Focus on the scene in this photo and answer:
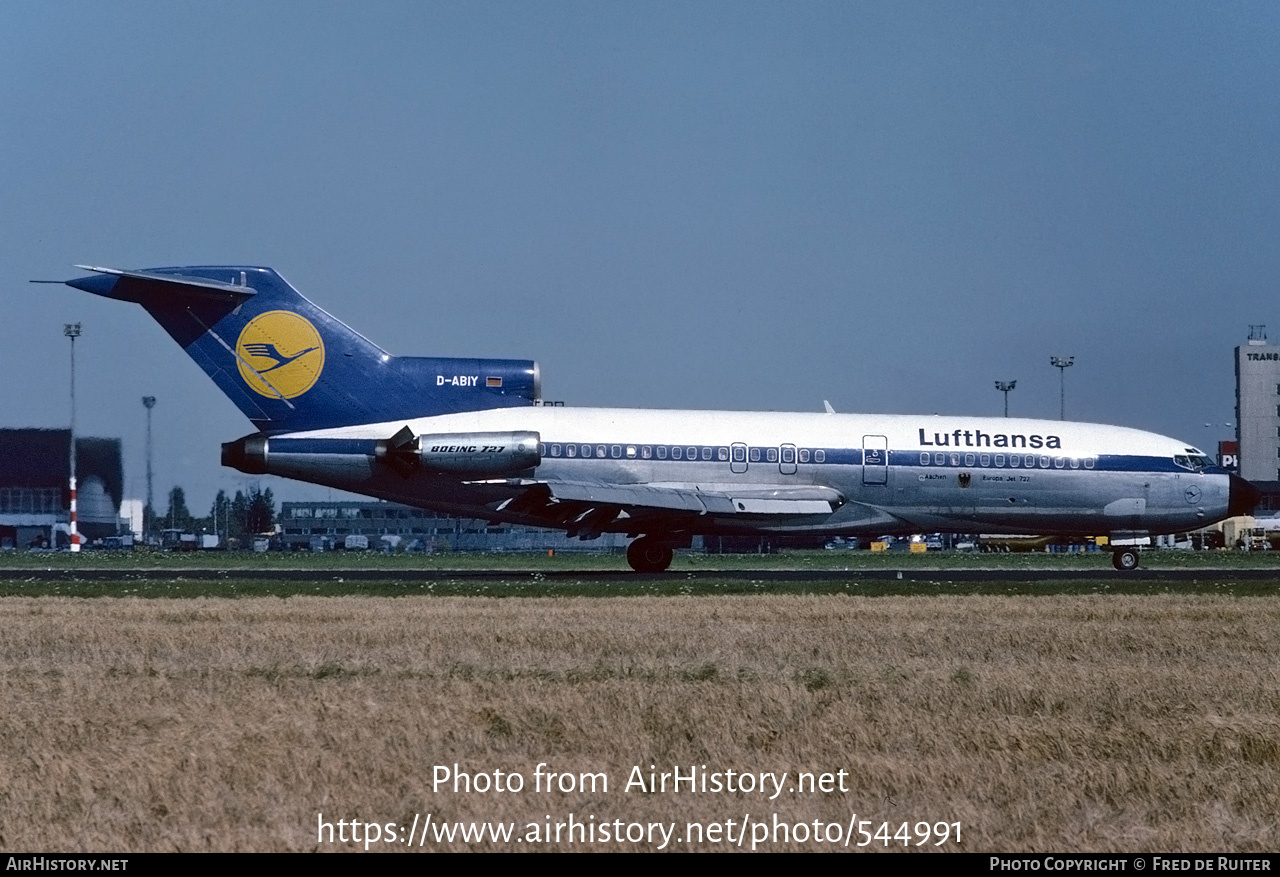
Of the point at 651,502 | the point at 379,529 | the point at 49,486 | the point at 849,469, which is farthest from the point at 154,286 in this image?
the point at 49,486

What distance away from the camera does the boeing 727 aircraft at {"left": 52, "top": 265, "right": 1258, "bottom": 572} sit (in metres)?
36.2

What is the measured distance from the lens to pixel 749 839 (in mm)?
8438

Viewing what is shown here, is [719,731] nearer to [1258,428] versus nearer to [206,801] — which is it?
[206,801]

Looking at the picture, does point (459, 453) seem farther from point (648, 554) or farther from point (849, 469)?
point (849, 469)

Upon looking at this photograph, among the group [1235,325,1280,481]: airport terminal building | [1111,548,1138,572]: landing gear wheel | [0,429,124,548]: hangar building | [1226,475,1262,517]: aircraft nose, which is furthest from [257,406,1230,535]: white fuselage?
[1235,325,1280,481]: airport terminal building

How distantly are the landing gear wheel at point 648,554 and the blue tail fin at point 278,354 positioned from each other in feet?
20.4

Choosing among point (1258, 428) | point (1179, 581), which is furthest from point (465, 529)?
point (1179, 581)

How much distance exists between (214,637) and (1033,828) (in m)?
13.4

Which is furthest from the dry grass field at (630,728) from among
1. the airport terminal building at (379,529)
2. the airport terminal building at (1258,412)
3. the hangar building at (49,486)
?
the airport terminal building at (1258,412)

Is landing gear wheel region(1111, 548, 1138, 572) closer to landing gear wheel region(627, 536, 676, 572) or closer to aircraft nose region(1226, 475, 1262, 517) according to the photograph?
aircraft nose region(1226, 475, 1262, 517)

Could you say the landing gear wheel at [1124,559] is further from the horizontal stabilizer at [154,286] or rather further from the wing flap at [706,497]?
the horizontal stabilizer at [154,286]

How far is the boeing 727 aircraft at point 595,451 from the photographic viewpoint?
36.2m

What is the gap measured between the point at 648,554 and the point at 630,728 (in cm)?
2799

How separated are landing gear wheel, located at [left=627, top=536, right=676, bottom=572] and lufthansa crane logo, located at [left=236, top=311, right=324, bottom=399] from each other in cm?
949
